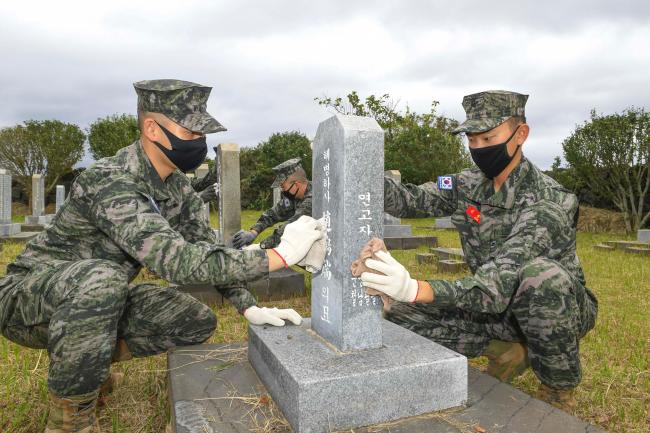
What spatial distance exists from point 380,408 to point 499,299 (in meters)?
0.76

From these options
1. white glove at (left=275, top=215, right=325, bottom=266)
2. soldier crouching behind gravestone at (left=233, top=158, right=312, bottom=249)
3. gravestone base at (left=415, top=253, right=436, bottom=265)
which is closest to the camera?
white glove at (left=275, top=215, right=325, bottom=266)

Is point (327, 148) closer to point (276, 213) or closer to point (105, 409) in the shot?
point (105, 409)

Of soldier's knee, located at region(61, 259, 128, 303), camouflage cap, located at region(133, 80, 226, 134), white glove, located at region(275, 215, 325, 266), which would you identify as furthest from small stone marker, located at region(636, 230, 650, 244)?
soldier's knee, located at region(61, 259, 128, 303)

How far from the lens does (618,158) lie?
12.6 metres

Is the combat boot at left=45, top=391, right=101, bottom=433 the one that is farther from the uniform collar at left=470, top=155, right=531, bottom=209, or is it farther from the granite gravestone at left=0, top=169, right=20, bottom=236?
the granite gravestone at left=0, top=169, right=20, bottom=236

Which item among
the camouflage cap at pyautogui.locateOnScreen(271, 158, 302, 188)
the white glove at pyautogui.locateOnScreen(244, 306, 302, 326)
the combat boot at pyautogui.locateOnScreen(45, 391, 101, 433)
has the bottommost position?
the combat boot at pyautogui.locateOnScreen(45, 391, 101, 433)

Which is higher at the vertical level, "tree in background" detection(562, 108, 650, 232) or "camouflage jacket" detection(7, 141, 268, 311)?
"tree in background" detection(562, 108, 650, 232)

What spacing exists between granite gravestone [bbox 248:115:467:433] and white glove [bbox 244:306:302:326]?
18cm

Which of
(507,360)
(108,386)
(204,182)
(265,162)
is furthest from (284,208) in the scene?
(265,162)

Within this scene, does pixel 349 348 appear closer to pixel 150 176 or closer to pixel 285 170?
pixel 150 176

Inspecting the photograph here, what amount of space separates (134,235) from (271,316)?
782 millimetres

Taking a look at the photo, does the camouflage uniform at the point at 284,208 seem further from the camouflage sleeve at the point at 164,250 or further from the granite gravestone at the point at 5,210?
the granite gravestone at the point at 5,210

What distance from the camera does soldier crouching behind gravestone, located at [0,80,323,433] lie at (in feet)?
6.59

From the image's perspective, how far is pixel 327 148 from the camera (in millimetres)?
2104
